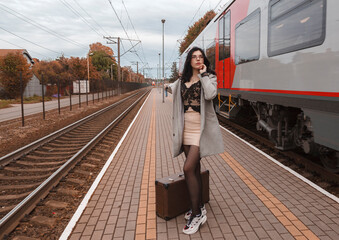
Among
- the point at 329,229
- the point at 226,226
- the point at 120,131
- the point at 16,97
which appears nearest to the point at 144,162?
the point at 226,226

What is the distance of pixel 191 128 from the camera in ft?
11.3

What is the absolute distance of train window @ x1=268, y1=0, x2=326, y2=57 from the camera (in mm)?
4368

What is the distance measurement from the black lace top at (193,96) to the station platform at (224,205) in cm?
142

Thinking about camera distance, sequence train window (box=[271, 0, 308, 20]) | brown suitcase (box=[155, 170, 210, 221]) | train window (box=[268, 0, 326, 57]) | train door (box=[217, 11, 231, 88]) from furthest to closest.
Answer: train door (box=[217, 11, 231, 88]) < train window (box=[271, 0, 308, 20]) < train window (box=[268, 0, 326, 57]) < brown suitcase (box=[155, 170, 210, 221])

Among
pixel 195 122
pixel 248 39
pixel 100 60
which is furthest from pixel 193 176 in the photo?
pixel 100 60

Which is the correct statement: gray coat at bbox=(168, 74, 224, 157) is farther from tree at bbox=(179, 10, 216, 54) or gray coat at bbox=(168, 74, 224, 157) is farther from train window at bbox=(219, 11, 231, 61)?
tree at bbox=(179, 10, 216, 54)

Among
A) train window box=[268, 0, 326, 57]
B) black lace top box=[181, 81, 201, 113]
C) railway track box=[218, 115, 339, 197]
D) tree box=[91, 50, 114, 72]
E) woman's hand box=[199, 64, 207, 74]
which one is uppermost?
tree box=[91, 50, 114, 72]

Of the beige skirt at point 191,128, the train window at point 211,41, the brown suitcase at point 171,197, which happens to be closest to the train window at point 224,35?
the train window at point 211,41

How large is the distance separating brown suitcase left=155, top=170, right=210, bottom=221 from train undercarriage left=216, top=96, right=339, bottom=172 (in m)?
2.29

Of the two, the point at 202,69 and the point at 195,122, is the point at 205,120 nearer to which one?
the point at 195,122

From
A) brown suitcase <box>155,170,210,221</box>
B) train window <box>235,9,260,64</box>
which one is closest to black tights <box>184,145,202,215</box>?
brown suitcase <box>155,170,210,221</box>

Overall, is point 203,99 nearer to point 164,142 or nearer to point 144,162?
point 144,162

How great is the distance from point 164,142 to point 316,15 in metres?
5.10

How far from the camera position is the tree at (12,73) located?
27.2 m
